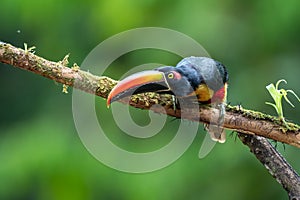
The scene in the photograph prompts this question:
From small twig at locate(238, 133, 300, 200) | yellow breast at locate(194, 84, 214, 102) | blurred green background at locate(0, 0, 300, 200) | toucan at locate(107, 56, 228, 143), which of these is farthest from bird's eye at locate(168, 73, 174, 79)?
blurred green background at locate(0, 0, 300, 200)

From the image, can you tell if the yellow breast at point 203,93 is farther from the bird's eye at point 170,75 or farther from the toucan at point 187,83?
the bird's eye at point 170,75

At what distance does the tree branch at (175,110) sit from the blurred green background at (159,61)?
199cm

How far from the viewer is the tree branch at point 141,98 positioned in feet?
8.98

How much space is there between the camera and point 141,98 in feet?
9.06

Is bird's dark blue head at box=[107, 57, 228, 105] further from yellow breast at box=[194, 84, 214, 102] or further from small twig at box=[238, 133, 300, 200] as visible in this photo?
small twig at box=[238, 133, 300, 200]

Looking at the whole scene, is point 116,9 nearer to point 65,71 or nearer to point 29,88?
point 29,88

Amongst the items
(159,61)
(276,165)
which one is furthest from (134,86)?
(159,61)

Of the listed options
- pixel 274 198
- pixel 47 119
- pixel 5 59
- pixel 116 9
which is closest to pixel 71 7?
pixel 116 9

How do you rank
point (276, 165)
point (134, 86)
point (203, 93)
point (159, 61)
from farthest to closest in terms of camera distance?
point (159, 61) → point (203, 93) → point (276, 165) → point (134, 86)

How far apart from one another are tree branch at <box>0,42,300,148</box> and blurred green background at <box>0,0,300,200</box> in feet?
6.55

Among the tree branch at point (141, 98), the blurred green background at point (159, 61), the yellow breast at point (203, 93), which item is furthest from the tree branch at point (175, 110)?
the blurred green background at point (159, 61)

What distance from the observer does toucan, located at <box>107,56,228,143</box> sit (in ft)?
8.83

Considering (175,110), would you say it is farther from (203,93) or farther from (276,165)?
(276,165)

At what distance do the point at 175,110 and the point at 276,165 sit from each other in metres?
0.41
